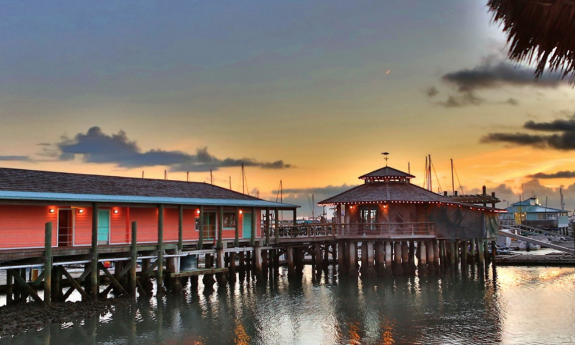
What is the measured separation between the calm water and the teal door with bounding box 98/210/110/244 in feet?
11.8

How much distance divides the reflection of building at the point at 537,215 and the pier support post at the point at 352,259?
69019mm

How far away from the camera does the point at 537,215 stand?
335 ft

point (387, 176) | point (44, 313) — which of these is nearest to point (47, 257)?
point (44, 313)

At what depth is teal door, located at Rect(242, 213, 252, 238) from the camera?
33156mm

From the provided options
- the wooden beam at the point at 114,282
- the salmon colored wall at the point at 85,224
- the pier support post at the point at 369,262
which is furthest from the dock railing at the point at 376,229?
the wooden beam at the point at 114,282

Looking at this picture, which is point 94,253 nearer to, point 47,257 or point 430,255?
point 47,257

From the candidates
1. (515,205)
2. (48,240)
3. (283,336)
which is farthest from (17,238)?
(515,205)

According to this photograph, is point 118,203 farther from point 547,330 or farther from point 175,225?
point 547,330

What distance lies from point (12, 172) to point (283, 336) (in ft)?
51.2

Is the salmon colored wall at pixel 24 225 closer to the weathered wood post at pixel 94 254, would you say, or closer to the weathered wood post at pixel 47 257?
the weathered wood post at pixel 47 257

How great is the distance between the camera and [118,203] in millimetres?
23938

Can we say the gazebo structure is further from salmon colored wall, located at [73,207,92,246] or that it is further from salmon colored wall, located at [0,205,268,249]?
salmon colored wall, located at [73,207,92,246]

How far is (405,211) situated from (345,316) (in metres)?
15.9

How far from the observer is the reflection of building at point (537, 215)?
3686 inches
